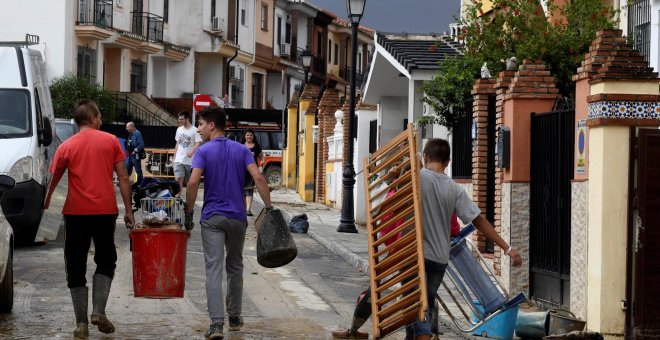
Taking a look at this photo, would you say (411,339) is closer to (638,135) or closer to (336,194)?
(638,135)

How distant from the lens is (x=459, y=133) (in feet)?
66.9

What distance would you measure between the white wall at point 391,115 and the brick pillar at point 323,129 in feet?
23.0

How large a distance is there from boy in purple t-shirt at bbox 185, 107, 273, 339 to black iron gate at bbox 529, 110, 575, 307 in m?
3.56

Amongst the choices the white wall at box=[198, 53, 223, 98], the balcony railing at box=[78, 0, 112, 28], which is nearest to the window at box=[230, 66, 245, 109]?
the white wall at box=[198, 53, 223, 98]

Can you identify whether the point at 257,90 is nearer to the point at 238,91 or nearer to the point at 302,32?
the point at 238,91

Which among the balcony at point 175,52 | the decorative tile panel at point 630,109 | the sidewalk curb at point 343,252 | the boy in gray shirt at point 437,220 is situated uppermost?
the balcony at point 175,52

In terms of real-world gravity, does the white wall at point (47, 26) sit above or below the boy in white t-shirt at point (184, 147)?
above

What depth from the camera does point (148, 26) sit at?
181ft

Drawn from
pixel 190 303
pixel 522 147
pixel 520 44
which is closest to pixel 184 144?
pixel 520 44

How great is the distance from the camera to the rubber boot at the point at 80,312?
10.8m

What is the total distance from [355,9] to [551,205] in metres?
11.2

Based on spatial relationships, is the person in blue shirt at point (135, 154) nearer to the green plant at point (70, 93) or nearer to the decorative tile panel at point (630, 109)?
the green plant at point (70, 93)

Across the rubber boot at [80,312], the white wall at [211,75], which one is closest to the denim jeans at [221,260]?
the rubber boot at [80,312]

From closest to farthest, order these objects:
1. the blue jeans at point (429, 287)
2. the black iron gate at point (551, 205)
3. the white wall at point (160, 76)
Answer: the blue jeans at point (429, 287) < the black iron gate at point (551, 205) < the white wall at point (160, 76)
